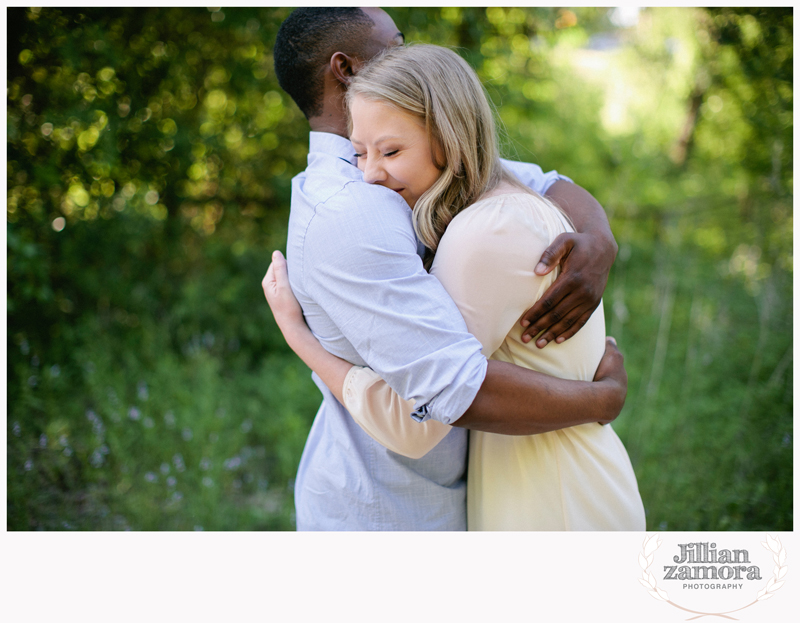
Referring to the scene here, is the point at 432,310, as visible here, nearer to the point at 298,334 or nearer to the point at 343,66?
the point at 298,334

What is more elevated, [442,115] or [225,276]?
[442,115]

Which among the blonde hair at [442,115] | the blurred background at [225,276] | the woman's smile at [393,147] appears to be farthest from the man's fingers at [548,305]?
the blurred background at [225,276]

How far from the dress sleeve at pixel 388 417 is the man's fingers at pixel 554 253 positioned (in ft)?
1.18

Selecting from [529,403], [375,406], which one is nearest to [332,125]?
[375,406]

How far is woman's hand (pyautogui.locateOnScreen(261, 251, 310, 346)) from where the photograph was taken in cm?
129

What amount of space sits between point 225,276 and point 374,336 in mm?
3712

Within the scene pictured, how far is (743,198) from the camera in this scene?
5305 mm

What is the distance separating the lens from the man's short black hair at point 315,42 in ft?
4.55

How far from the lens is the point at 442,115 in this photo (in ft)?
3.89

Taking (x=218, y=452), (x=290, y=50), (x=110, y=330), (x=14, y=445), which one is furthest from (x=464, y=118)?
(x=110, y=330)

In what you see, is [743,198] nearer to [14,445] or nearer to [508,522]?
[508,522]

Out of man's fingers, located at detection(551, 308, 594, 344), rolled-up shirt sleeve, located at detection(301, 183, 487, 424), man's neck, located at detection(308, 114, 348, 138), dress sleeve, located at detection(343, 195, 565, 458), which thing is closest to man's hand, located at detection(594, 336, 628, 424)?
man's fingers, located at detection(551, 308, 594, 344)

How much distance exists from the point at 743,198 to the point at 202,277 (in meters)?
4.80
